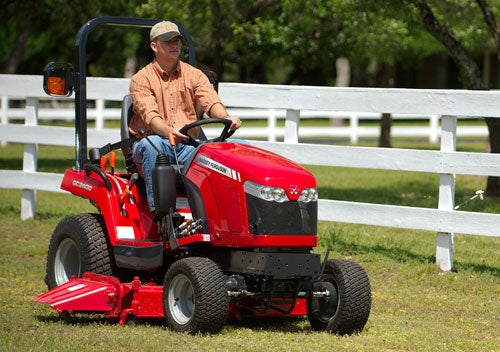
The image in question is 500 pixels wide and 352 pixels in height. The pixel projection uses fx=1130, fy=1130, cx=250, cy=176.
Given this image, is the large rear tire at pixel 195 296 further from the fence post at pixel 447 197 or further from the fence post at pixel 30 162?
the fence post at pixel 30 162

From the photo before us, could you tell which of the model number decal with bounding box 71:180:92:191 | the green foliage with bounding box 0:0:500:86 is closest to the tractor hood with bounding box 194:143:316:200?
the model number decal with bounding box 71:180:92:191

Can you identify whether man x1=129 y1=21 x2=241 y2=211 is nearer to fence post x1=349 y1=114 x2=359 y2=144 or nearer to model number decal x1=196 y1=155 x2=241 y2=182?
model number decal x1=196 y1=155 x2=241 y2=182

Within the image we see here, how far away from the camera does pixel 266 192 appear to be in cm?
677

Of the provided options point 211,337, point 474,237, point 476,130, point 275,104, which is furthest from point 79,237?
point 476,130

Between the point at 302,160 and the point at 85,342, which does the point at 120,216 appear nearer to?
the point at 85,342

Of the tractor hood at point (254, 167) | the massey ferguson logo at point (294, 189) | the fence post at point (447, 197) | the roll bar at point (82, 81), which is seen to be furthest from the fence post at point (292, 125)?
the massey ferguson logo at point (294, 189)

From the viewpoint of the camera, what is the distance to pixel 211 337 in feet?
22.3

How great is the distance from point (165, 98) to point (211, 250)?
3.72 feet

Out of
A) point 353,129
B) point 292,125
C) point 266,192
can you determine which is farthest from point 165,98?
point 353,129

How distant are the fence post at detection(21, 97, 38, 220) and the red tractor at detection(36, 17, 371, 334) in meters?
4.33

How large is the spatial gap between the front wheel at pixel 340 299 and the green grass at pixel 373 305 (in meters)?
0.10

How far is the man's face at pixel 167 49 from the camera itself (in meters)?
7.60

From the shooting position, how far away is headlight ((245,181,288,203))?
6758mm

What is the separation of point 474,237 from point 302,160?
80.0 inches
